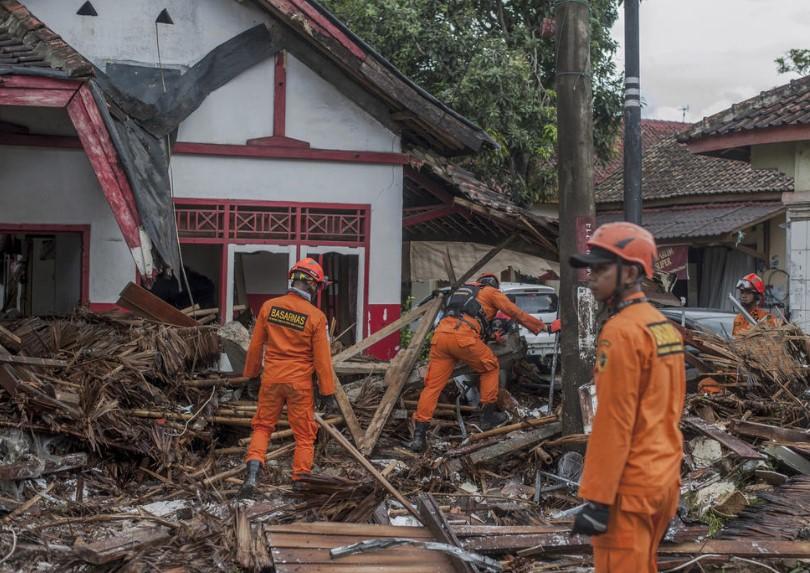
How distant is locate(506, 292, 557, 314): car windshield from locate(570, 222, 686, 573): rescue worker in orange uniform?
1682 centimetres

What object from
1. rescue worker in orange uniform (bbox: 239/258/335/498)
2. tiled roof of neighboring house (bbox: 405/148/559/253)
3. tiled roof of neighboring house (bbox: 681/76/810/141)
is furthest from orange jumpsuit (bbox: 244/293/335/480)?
tiled roof of neighboring house (bbox: 681/76/810/141)

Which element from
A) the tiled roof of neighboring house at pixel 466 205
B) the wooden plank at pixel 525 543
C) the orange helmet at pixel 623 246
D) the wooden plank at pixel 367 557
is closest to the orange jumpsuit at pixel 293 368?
the wooden plank at pixel 367 557

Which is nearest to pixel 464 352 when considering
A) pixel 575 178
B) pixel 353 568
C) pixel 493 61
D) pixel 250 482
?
pixel 575 178

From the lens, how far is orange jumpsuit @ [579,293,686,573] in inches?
166

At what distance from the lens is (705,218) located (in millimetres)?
23156

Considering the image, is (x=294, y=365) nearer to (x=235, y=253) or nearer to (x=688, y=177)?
(x=235, y=253)

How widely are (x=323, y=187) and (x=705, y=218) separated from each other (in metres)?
13.3

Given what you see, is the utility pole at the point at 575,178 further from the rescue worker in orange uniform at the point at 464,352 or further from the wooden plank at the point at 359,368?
the wooden plank at the point at 359,368

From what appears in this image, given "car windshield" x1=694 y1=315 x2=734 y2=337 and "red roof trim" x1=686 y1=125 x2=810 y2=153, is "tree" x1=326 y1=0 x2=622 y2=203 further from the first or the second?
"car windshield" x1=694 y1=315 x2=734 y2=337

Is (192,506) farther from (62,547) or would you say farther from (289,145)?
(289,145)

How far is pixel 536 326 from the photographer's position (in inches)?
407

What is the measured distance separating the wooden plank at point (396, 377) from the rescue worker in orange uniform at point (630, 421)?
209 inches

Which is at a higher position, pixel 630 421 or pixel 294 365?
pixel 630 421

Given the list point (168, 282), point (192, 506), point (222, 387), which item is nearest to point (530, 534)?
point (192, 506)
